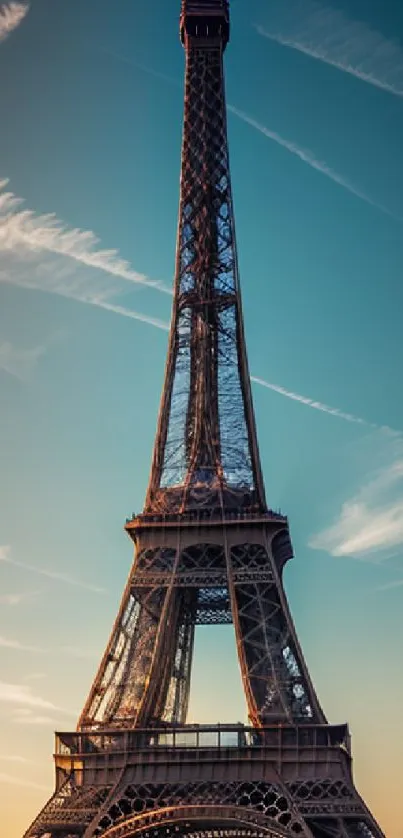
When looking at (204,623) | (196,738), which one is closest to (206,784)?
(196,738)

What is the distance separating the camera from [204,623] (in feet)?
226

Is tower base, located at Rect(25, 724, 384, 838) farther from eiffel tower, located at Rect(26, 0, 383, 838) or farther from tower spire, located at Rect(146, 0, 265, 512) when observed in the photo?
tower spire, located at Rect(146, 0, 265, 512)

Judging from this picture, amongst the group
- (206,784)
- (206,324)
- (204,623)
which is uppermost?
(206,324)

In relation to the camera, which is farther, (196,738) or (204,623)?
(204,623)

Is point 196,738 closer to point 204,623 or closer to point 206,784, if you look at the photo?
point 206,784

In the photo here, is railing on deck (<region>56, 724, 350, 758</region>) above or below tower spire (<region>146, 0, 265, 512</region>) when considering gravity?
below

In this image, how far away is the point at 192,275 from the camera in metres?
69.3

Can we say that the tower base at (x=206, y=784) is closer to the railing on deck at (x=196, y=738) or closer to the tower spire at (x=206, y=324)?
the railing on deck at (x=196, y=738)

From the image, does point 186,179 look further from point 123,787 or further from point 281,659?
point 123,787

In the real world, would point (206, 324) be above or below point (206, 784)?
above

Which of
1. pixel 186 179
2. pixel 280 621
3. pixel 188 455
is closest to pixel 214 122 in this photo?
pixel 186 179

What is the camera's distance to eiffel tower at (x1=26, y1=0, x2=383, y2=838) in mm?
53562

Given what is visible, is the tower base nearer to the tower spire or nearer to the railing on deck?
the railing on deck

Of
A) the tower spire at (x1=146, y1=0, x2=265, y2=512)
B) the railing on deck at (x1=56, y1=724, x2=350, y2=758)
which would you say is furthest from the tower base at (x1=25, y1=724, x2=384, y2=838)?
the tower spire at (x1=146, y1=0, x2=265, y2=512)
